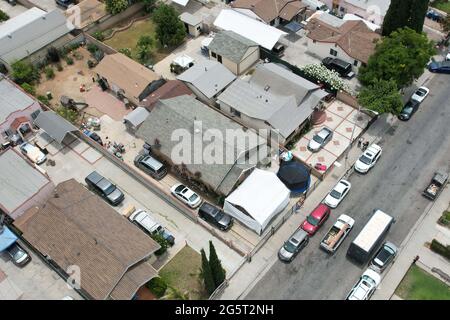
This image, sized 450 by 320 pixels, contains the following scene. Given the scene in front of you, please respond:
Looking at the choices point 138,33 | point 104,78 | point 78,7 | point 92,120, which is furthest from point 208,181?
point 78,7

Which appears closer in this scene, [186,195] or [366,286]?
[366,286]

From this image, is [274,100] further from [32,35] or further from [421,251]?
[32,35]

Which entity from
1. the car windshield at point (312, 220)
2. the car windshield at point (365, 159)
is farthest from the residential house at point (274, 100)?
the car windshield at point (312, 220)

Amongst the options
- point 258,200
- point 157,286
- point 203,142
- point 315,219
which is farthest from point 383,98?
point 157,286

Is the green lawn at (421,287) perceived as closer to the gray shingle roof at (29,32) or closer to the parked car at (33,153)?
the parked car at (33,153)

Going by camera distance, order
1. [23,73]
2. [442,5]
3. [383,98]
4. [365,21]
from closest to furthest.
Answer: [383,98], [23,73], [365,21], [442,5]

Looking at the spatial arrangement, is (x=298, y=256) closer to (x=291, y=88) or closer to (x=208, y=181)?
(x=208, y=181)
